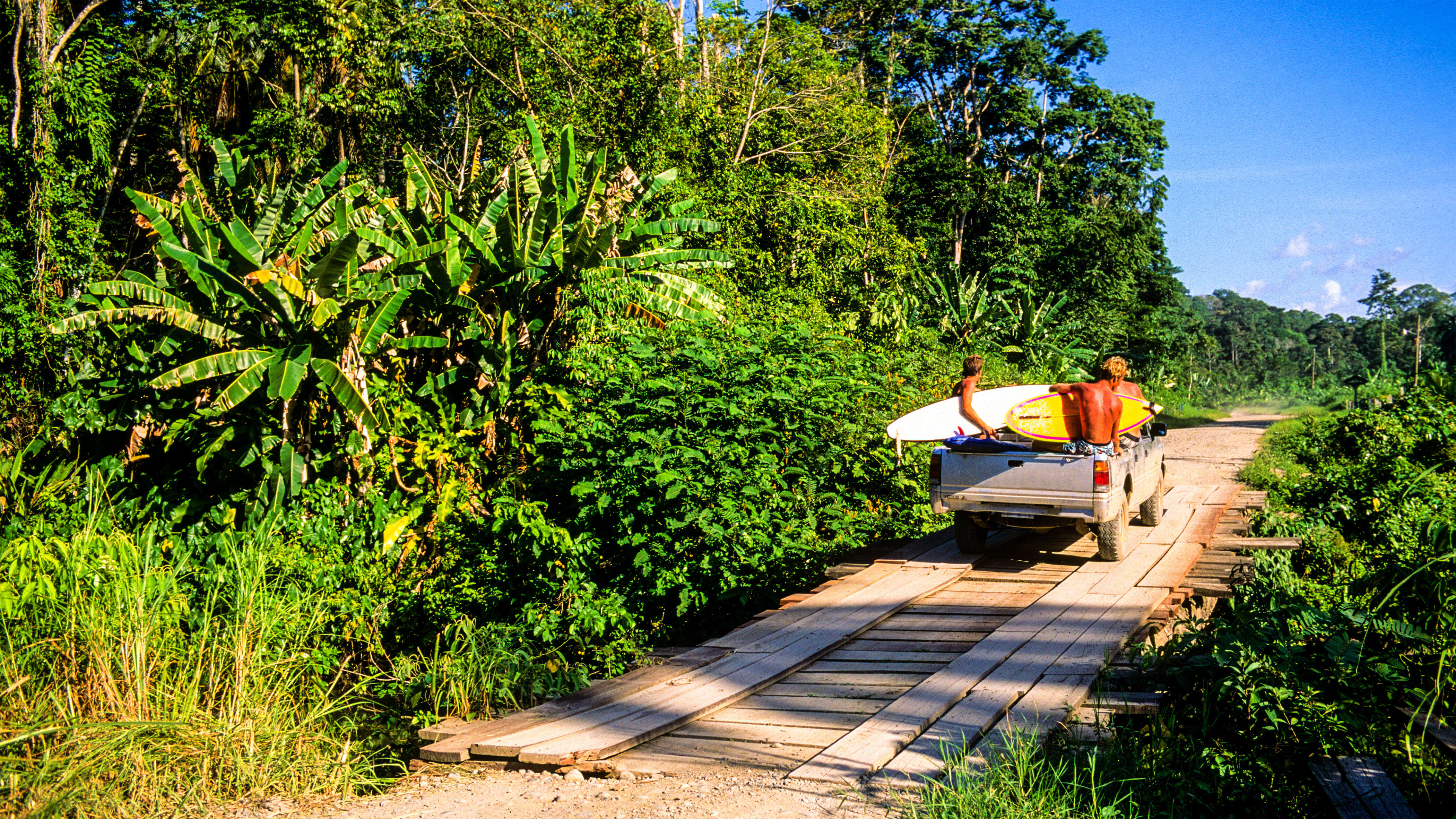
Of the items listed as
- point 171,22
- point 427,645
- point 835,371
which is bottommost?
point 427,645

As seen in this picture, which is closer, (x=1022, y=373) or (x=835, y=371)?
(x=835, y=371)

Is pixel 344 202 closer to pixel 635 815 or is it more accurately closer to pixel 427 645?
pixel 427 645

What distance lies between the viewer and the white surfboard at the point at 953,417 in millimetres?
8906


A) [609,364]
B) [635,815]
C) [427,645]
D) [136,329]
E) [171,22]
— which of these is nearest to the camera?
[635,815]

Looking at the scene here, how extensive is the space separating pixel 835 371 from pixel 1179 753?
201 inches

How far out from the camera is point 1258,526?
9.61 metres

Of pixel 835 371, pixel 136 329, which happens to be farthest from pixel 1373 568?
pixel 136 329

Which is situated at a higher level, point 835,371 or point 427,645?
point 835,371

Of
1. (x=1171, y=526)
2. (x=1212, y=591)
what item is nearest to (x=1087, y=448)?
(x=1212, y=591)

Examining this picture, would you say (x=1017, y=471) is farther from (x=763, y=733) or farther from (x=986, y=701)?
(x=763, y=733)

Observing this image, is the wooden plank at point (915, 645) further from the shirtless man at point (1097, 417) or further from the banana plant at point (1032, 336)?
the banana plant at point (1032, 336)

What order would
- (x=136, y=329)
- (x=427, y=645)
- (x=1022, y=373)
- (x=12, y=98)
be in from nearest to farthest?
(x=427, y=645)
(x=136, y=329)
(x=12, y=98)
(x=1022, y=373)

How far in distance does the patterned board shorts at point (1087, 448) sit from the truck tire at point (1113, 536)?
0.49 meters

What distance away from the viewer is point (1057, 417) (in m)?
8.65
